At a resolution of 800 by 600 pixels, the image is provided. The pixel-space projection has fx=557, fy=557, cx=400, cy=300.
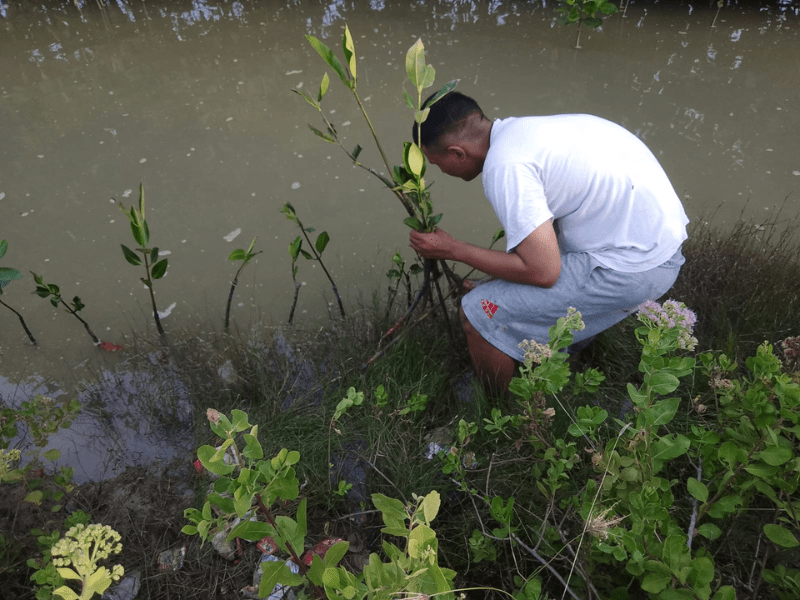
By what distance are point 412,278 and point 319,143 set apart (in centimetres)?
147

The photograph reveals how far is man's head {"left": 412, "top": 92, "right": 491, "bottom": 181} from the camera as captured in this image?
205 cm

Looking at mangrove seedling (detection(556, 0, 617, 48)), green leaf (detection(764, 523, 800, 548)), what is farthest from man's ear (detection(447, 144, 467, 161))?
mangrove seedling (detection(556, 0, 617, 48))

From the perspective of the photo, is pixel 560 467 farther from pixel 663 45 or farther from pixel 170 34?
pixel 170 34

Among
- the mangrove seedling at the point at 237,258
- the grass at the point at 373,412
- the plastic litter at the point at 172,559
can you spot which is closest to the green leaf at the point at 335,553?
the grass at the point at 373,412

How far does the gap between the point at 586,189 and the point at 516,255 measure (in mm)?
336

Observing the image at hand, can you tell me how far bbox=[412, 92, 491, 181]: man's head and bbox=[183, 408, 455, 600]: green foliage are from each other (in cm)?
132

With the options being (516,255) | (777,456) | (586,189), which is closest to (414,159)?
(516,255)

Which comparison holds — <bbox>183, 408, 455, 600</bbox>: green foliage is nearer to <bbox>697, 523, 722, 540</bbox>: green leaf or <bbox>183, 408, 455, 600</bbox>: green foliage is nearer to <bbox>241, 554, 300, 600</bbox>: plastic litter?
<bbox>241, 554, 300, 600</bbox>: plastic litter

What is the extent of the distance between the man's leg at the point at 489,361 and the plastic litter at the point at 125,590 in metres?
1.45

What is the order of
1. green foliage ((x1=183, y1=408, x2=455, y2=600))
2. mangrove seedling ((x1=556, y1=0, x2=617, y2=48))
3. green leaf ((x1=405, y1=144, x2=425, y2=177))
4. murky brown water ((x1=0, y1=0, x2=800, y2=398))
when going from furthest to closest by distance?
mangrove seedling ((x1=556, y1=0, x2=617, y2=48)) → murky brown water ((x1=0, y1=0, x2=800, y2=398)) → green leaf ((x1=405, y1=144, x2=425, y2=177)) → green foliage ((x1=183, y1=408, x2=455, y2=600))

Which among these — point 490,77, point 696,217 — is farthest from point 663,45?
point 696,217

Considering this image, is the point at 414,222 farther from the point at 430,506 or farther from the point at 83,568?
the point at 83,568

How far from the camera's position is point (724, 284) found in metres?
2.79

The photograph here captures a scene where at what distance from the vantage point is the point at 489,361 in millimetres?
2307
